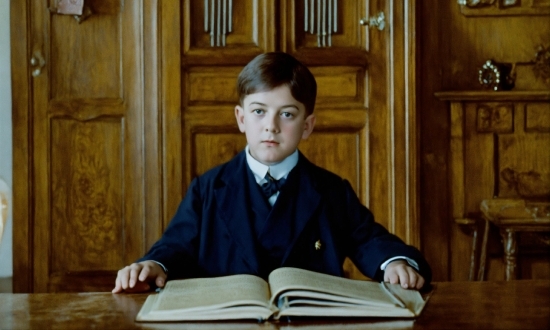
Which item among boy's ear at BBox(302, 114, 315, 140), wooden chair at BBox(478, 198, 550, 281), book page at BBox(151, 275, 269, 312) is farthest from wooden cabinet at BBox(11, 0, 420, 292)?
book page at BBox(151, 275, 269, 312)

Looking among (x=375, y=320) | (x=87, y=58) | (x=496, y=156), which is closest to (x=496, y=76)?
(x=496, y=156)

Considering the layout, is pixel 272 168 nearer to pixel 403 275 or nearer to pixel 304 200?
pixel 304 200

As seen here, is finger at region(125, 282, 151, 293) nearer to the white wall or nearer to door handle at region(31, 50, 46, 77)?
door handle at region(31, 50, 46, 77)

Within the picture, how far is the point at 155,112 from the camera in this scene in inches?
128

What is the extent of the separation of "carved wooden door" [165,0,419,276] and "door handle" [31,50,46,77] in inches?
23.4

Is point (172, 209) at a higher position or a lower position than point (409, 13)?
lower

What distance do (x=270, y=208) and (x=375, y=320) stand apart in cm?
63

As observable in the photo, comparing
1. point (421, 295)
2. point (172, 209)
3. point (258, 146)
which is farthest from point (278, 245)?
point (172, 209)

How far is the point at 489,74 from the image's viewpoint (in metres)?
3.36

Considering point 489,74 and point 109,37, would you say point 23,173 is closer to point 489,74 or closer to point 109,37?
point 109,37

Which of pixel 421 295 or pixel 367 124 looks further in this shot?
pixel 367 124

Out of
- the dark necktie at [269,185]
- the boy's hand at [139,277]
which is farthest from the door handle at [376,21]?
the boy's hand at [139,277]

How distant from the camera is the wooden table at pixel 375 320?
3.57 ft

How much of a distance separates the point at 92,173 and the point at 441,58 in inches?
63.5
